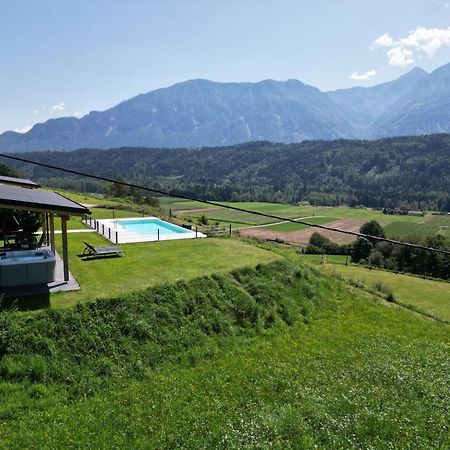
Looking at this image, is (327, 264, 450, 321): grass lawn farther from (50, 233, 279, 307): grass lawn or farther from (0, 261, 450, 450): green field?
(0, 261, 450, 450): green field

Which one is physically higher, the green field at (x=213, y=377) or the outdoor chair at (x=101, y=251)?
the outdoor chair at (x=101, y=251)

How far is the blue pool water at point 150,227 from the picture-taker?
27.9 meters

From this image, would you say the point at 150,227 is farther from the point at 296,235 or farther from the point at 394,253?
the point at 296,235

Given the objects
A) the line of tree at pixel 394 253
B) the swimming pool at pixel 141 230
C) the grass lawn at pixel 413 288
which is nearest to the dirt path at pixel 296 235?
the line of tree at pixel 394 253

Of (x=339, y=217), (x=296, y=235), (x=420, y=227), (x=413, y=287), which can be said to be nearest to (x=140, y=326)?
(x=413, y=287)

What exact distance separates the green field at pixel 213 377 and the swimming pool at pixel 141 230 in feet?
28.6

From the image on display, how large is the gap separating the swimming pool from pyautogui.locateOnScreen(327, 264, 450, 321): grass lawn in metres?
11.7

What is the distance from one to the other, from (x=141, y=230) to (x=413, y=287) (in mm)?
25202

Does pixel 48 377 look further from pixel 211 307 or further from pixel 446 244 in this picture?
pixel 446 244

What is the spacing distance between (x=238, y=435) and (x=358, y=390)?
4233 mm

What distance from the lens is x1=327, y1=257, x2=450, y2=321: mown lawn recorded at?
97.7 feet

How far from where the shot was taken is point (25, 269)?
1441cm

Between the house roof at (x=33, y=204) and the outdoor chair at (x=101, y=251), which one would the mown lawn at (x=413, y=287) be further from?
the house roof at (x=33, y=204)

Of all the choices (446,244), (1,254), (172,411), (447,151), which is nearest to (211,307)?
(172,411)
